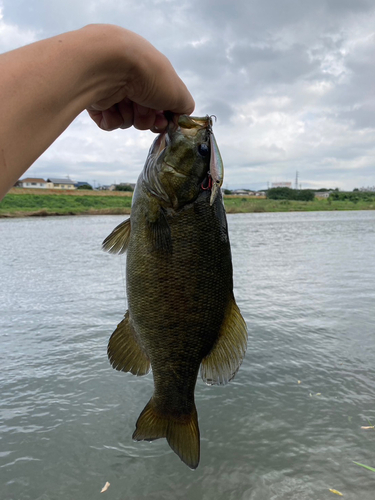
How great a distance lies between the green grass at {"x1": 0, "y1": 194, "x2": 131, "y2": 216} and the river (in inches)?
1277

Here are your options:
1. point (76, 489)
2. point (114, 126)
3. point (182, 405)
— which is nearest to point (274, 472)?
point (76, 489)

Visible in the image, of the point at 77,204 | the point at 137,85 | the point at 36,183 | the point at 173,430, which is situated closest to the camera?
the point at 137,85

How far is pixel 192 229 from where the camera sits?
201 cm

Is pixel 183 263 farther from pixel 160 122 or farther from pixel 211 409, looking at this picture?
pixel 211 409

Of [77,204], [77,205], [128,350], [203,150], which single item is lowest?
[128,350]

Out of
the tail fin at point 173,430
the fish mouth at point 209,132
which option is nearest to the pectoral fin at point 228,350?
the tail fin at point 173,430

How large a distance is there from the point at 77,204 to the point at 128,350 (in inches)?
1825

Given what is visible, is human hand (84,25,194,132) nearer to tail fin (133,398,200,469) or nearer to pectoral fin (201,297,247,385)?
pectoral fin (201,297,247,385)

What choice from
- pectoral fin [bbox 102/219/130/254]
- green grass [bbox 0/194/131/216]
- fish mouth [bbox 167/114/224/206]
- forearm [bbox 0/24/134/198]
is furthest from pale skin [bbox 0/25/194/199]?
green grass [bbox 0/194/131/216]

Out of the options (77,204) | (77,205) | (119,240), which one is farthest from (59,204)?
(119,240)

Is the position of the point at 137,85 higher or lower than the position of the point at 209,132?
higher

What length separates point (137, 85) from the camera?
1.76 m

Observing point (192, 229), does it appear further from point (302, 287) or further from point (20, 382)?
point (302, 287)

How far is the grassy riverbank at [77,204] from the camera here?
41422 mm
